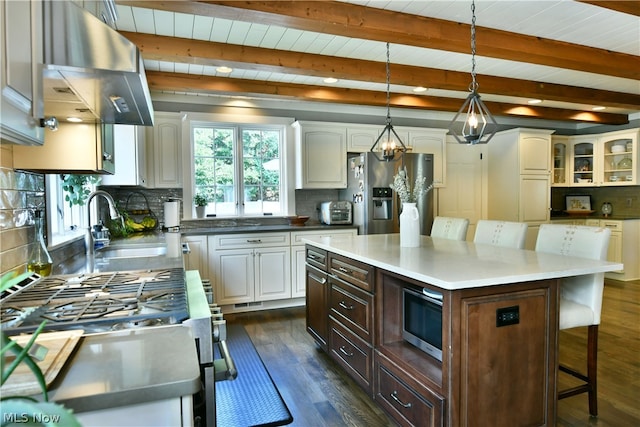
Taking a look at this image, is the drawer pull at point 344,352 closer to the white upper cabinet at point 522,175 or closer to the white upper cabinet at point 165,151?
the white upper cabinet at point 165,151

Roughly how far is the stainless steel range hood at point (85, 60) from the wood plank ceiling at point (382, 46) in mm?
1100

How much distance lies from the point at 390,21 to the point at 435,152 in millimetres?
3038

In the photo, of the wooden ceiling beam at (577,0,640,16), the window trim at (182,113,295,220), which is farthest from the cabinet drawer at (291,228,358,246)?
the wooden ceiling beam at (577,0,640,16)

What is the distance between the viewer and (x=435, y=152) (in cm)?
532

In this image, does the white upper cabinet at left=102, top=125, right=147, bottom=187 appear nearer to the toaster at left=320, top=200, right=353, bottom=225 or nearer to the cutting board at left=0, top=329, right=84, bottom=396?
the toaster at left=320, top=200, right=353, bottom=225

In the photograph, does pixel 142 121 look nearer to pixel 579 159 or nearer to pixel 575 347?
pixel 575 347

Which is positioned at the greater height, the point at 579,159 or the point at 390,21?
the point at 390,21

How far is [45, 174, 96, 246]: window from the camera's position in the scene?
2.03 metres

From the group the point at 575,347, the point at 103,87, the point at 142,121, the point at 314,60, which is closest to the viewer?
the point at 103,87

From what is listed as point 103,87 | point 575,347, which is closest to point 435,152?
point 575,347

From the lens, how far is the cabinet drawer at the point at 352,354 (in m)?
2.29

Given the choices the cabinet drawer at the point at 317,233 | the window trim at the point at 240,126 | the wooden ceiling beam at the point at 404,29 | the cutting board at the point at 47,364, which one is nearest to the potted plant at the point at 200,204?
the window trim at the point at 240,126

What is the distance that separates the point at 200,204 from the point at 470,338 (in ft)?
11.8

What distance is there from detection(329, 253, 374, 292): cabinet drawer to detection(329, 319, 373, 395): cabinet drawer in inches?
13.8
